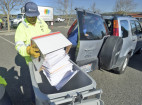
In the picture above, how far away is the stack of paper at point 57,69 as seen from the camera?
63.7 inches

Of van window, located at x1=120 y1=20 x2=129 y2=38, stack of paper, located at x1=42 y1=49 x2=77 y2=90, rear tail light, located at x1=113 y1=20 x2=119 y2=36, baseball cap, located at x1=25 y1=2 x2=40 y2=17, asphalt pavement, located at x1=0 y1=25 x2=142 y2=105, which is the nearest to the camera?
stack of paper, located at x1=42 y1=49 x2=77 y2=90

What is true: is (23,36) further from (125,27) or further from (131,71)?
(131,71)

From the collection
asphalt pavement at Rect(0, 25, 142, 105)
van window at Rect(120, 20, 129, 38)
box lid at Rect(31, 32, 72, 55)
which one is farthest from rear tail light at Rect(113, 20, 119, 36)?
box lid at Rect(31, 32, 72, 55)

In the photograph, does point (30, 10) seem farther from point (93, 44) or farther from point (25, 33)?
point (93, 44)

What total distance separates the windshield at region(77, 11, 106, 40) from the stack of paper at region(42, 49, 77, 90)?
1176 millimetres

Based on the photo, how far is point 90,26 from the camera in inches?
124

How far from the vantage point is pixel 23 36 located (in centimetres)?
191

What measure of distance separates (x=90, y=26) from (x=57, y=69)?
1842 mm

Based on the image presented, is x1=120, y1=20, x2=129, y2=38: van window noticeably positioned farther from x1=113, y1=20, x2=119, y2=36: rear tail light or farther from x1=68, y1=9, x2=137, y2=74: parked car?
x1=68, y1=9, x2=137, y2=74: parked car

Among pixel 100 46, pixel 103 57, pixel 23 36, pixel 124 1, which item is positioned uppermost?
pixel 124 1

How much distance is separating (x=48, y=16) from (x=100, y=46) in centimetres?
2615

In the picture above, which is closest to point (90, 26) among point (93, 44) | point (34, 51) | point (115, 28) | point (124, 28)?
point (93, 44)

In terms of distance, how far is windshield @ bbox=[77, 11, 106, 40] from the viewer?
2.83 m

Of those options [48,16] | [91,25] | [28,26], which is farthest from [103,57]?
[48,16]
